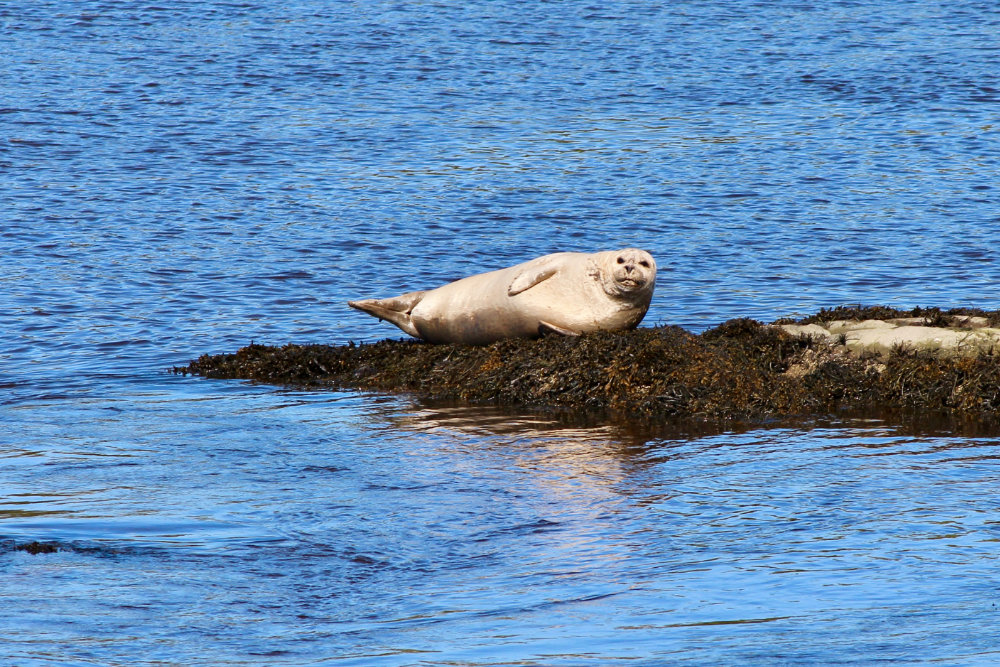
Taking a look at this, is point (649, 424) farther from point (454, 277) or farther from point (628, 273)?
point (454, 277)

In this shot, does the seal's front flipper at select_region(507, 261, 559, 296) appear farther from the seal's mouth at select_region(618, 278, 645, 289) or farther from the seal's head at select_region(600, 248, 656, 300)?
the seal's mouth at select_region(618, 278, 645, 289)

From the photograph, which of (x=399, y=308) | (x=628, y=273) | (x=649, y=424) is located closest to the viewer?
(x=649, y=424)

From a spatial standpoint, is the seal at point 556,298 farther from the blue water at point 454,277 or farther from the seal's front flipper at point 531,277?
the blue water at point 454,277

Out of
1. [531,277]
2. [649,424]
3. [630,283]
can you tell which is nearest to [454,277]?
[531,277]

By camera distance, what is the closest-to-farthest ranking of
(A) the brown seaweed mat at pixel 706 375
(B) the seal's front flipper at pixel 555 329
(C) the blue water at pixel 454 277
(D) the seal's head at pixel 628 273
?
1. (C) the blue water at pixel 454 277
2. (A) the brown seaweed mat at pixel 706 375
3. (D) the seal's head at pixel 628 273
4. (B) the seal's front flipper at pixel 555 329

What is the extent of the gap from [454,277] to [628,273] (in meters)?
5.63

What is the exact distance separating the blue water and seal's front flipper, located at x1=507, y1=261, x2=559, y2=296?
3.30 ft

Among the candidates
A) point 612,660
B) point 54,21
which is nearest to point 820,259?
point 612,660

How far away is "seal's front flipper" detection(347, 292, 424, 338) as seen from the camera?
33.3 ft

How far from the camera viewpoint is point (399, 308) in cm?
1021

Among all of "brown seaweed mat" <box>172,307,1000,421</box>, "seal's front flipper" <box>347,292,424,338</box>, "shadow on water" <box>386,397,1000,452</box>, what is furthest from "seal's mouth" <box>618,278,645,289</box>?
"seal's front flipper" <box>347,292,424,338</box>

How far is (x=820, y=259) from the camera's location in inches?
600

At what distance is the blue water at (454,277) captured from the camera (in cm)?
513

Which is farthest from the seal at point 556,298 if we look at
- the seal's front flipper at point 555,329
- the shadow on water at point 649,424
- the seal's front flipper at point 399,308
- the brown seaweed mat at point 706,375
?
the shadow on water at point 649,424
